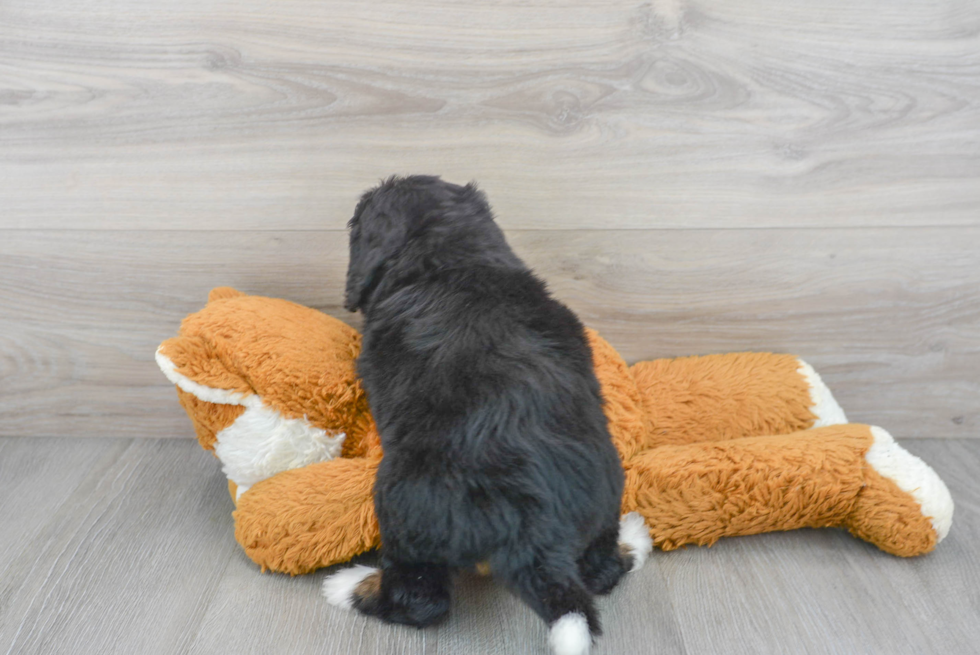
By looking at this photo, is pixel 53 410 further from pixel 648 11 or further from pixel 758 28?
pixel 758 28

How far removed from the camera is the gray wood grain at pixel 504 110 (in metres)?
1.21

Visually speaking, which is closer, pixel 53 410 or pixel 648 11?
pixel 648 11

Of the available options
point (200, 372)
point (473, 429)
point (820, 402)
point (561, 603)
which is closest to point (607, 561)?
point (561, 603)

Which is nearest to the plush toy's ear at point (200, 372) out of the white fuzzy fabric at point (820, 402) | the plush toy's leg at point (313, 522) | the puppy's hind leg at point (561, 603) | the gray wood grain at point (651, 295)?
the plush toy's leg at point (313, 522)

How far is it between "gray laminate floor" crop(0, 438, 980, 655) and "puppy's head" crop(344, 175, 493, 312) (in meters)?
0.47

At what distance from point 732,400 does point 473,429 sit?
0.58 m

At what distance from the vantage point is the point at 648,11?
1.20 m

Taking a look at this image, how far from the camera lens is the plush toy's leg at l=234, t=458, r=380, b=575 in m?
1.03

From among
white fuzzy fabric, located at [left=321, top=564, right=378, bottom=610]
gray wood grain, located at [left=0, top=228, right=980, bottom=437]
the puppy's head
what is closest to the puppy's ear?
the puppy's head

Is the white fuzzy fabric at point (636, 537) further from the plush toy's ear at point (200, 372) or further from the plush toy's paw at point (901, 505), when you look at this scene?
the plush toy's ear at point (200, 372)

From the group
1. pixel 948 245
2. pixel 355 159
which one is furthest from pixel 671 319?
pixel 355 159

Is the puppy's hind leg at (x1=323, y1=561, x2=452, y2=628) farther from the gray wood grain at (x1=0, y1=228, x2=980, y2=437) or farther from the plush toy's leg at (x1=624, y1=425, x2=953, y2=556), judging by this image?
the gray wood grain at (x1=0, y1=228, x2=980, y2=437)

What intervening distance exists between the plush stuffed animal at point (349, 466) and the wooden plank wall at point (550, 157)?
0.27m

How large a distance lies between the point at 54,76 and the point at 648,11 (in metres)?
1.06
